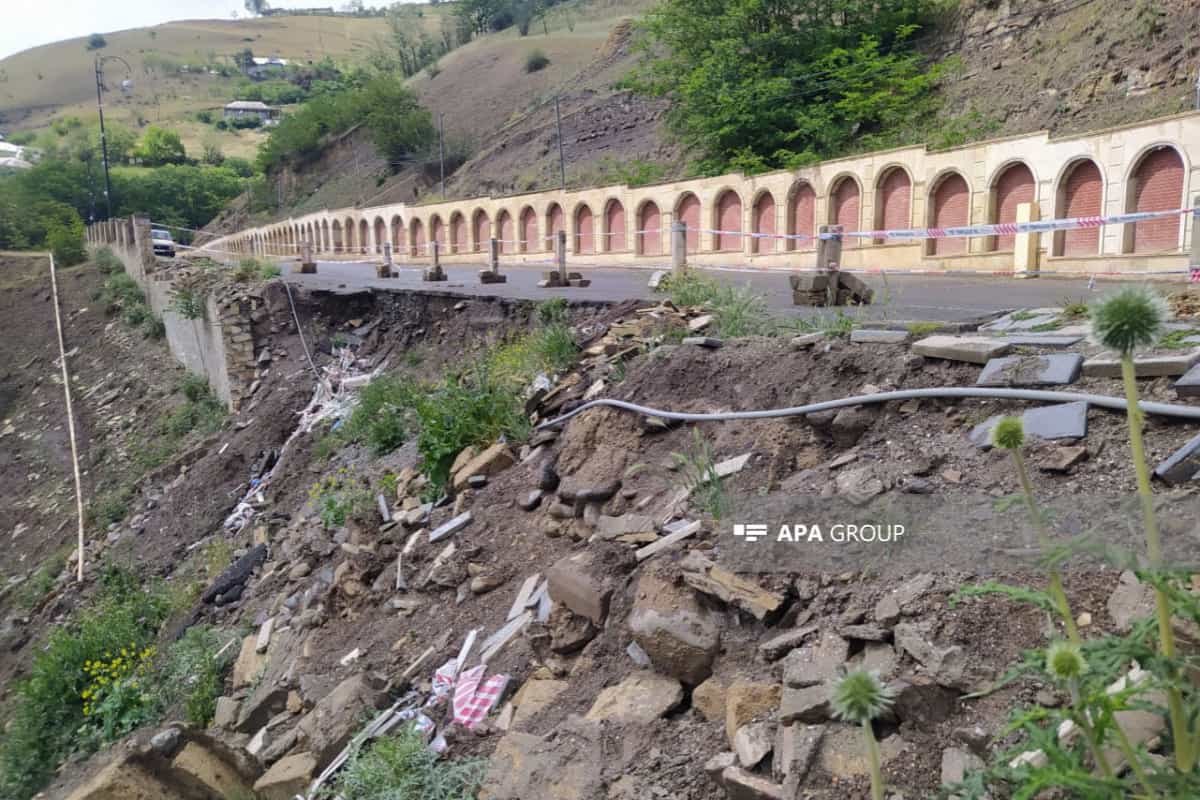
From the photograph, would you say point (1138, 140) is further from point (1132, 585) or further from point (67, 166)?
point (67, 166)

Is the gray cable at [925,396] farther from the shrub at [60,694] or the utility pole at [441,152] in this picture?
the utility pole at [441,152]

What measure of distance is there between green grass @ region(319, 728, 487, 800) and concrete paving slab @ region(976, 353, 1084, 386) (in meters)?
3.12

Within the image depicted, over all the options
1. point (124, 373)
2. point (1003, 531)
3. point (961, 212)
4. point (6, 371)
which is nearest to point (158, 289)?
point (124, 373)

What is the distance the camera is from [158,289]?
75.6 feet

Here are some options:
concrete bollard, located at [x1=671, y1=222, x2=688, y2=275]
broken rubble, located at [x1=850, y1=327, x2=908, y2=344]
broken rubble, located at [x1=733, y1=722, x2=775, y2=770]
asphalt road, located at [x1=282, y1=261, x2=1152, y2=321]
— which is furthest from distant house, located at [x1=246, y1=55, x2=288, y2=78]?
broken rubble, located at [x1=733, y1=722, x2=775, y2=770]

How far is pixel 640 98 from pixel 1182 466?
164ft

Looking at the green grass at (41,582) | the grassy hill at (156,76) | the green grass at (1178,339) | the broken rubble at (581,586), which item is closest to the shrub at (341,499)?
the broken rubble at (581,586)

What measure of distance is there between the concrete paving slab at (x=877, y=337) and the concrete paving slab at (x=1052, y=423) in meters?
1.39

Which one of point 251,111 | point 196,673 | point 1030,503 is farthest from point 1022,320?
point 251,111

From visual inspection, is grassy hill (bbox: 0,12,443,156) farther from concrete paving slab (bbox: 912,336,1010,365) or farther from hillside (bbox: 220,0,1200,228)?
concrete paving slab (bbox: 912,336,1010,365)

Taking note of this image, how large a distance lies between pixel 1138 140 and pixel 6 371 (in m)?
29.5

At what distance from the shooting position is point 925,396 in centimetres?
445

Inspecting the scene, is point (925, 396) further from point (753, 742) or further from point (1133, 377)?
point (1133, 377)

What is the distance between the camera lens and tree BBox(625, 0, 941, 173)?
92.9 feet
